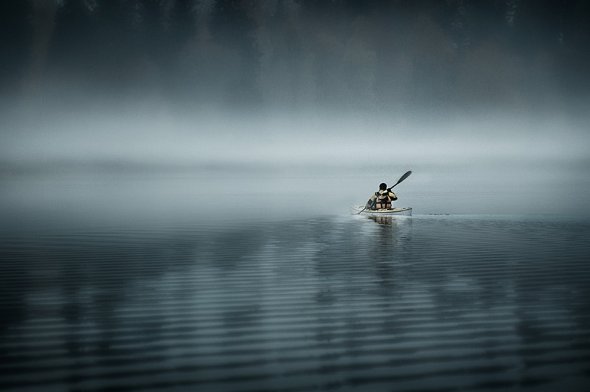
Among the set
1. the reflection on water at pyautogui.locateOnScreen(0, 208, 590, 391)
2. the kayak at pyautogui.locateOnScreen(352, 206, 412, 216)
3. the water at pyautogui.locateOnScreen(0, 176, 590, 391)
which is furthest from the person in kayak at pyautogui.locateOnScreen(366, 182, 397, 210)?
the reflection on water at pyautogui.locateOnScreen(0, 208, 590, 391)

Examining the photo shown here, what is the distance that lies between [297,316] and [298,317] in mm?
159

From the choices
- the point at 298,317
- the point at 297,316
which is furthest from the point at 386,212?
the point at 298,317

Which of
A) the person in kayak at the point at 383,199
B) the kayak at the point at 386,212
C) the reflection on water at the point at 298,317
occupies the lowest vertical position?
the reflection on water at the point at 298,317

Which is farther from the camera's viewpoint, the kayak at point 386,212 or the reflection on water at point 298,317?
the kayak at point 386,212

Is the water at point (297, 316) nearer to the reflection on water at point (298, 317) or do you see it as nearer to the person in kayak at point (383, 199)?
the reflection on water at point (298, 317)

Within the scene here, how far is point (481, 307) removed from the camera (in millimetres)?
20797

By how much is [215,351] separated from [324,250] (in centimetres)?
2197

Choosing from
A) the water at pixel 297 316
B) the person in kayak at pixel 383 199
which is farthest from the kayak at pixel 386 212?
the water at pixel 297 316

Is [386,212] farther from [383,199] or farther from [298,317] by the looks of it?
[298,317]

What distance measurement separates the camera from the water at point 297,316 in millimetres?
14000

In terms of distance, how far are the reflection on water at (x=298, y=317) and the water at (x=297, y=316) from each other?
0.21 ft

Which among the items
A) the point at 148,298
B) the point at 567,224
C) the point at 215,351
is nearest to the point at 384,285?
the point at 148,298

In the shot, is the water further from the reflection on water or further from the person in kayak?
the person in kayak

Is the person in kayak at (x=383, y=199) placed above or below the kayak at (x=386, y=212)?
above
